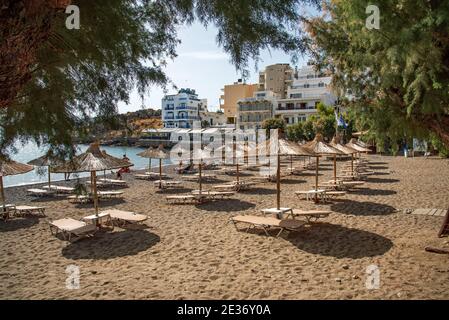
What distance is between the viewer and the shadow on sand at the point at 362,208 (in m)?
11.6

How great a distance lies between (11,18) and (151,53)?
2.57 metres

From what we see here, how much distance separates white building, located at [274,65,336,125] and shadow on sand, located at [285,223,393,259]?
60.3 m

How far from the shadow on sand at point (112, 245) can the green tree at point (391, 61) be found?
5.66 metres

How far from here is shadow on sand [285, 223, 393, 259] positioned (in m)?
7.73

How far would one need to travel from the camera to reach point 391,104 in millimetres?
6512

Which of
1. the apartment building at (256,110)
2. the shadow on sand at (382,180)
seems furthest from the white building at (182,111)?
the shadow on sand at (382,180)

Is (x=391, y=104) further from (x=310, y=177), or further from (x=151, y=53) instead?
(x=310, y=177)

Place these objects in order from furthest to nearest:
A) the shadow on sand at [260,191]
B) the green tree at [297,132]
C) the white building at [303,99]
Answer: the white building at [303,99] → the green tree at [297,132] → the shadow on sand at [260,191]

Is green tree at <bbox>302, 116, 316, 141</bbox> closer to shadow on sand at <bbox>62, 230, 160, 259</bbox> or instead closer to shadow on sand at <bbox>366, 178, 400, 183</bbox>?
shadow on sand at <bbox>366, 178, 400, 183</bbox>

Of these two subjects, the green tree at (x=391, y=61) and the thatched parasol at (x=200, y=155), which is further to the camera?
the thatched parasol at (x=200, y=155)

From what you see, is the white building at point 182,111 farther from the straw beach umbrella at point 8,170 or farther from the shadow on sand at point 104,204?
the straw beach umbrella at point 8,170
